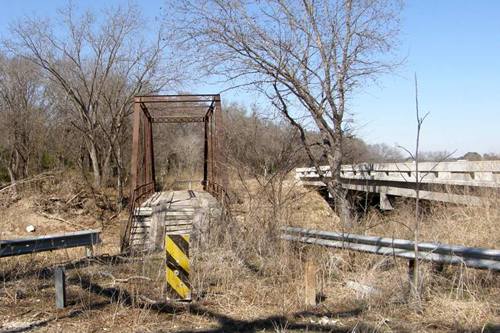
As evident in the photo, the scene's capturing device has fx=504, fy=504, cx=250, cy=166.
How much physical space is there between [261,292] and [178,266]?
0.99 m

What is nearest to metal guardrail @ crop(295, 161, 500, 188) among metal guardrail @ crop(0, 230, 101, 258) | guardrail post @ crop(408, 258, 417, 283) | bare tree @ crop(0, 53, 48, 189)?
guardrail post @ crop(408, 258, 417, 283)

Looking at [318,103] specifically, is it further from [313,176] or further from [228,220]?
[313,176]

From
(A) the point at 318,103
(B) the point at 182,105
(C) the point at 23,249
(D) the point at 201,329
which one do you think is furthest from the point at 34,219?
(D) the point at 201,329

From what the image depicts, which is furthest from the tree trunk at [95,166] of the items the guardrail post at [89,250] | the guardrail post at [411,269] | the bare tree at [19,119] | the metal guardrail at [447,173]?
the guardrail post at [411,269]

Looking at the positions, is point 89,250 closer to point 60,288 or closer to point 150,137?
point 60,288

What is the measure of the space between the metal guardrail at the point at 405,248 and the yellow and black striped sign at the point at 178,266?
1.90m

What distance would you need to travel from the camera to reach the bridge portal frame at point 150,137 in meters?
14.9

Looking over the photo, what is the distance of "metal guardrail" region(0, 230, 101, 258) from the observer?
7.19m

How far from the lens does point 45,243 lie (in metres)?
7.99

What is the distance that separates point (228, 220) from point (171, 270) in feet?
8.21

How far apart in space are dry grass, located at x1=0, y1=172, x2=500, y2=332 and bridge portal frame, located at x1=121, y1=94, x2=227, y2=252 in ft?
19.4

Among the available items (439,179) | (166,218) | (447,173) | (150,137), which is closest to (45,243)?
(166,218)

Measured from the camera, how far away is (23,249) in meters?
7.43

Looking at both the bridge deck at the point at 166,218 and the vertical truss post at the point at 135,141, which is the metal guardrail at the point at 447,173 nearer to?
the bridge deck at the point at 166,218
